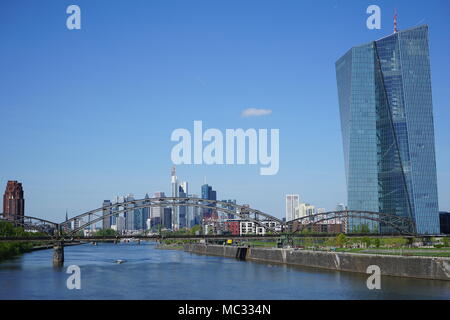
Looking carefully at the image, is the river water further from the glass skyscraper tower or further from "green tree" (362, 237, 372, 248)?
the glass skyscraper tower

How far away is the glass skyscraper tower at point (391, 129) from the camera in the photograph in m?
134

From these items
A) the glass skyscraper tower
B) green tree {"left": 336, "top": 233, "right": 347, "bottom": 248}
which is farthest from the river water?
the glass skyscraper tower

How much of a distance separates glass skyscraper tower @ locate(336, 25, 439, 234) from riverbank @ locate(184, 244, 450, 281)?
46843mm

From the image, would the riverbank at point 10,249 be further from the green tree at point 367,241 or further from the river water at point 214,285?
the green tree at point 367,241

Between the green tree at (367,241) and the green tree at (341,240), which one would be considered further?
the green tree at (341,240)

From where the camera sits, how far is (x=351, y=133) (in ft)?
467

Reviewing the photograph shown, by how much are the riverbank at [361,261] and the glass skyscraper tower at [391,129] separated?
46.8m

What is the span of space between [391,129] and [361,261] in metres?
74.8

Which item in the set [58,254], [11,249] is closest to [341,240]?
[58,254]

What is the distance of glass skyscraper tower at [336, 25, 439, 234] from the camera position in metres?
134

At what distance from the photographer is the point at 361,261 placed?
68.8 meters

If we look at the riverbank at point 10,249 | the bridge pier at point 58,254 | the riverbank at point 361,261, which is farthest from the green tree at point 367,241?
the riverbank at point 10,249
